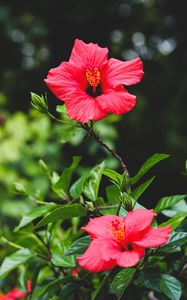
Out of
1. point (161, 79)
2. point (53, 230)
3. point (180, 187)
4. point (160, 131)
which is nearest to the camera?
point (53, 230)

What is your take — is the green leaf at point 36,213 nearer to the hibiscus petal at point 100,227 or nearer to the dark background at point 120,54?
the hibiscus petal at point 100,227

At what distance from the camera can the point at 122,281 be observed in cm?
74

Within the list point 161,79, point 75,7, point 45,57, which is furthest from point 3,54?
point 161,79

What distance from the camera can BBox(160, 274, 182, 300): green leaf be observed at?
30.5 inches

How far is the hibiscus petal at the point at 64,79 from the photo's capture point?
32.0 inches

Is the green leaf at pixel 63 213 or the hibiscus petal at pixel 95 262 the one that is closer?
the hibiscus petal at pixel 95 262

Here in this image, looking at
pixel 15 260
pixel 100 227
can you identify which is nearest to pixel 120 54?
pixel 15 260

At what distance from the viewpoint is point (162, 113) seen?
4.11 metres

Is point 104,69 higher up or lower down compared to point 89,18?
higher up

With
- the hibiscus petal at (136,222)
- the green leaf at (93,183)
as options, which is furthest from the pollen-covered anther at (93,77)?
the hibiscus petal at (136,222)

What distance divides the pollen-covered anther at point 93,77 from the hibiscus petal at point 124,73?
0.02 metres

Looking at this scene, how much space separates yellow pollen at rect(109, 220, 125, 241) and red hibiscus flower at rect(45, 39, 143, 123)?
17 cm

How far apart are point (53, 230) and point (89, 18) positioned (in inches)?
128

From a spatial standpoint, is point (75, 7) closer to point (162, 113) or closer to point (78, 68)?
point (162, 113)
